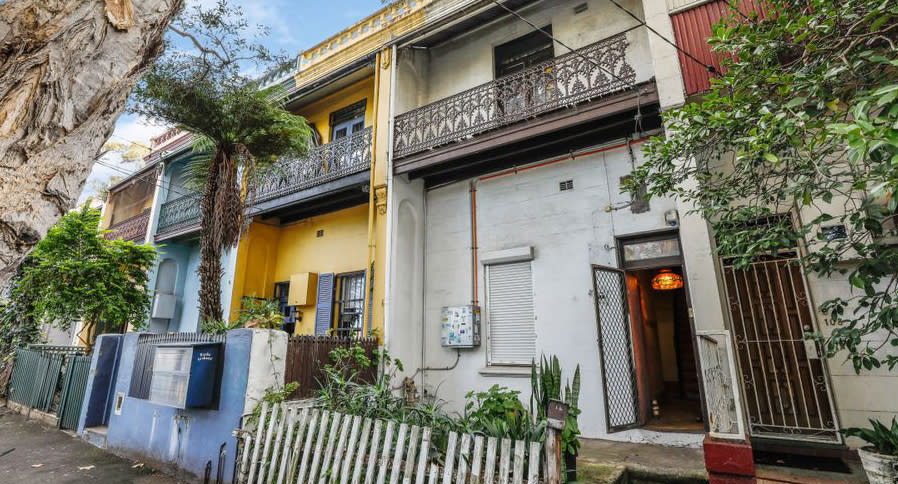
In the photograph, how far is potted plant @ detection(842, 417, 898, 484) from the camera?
323 cm

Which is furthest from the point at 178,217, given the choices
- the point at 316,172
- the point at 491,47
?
the point at 491,47

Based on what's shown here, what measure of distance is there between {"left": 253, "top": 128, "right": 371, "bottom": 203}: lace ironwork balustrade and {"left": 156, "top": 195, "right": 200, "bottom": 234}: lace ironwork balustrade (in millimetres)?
2568

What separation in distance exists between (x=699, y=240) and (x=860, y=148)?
3.49 m

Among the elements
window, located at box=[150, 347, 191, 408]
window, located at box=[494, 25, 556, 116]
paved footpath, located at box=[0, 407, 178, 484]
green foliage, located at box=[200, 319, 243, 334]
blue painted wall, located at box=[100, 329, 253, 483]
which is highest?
window, located at box=[494, 25, 556, 116]

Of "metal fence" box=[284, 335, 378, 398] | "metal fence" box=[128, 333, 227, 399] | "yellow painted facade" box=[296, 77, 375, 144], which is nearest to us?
"metal fence" box=[284, 335, 378, 398]

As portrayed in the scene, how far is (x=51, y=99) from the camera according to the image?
1445 mm

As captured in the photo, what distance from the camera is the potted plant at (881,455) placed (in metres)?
3.23

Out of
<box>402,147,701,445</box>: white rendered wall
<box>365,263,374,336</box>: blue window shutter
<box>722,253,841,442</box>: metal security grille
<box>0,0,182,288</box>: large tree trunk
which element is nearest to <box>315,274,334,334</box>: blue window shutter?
<box>365,263,374,336</box>: blue window shutter

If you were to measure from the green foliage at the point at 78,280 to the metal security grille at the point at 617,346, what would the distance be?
35.5ft

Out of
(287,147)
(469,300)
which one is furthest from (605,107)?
(287,147)

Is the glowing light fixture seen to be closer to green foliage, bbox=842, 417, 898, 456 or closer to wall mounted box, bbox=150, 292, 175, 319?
green foliage, bbox=842, 417, 898, 456

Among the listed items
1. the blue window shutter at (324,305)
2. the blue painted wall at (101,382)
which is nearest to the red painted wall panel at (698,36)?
the blue window shutter at (324,305)

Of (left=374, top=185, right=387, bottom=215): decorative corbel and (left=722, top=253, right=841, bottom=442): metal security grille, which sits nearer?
(left=722, top=253, right=841, bottom=442): metal security grille

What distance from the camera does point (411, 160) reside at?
816 centimetres
